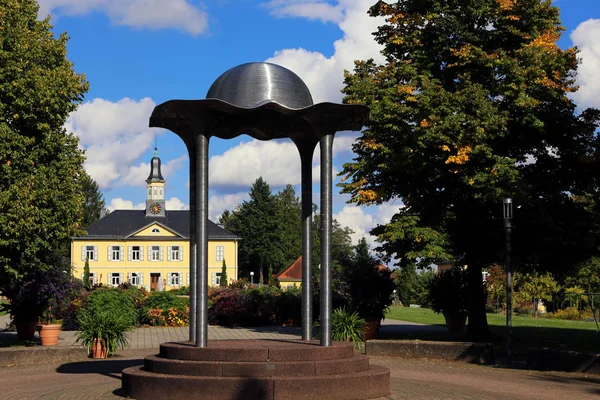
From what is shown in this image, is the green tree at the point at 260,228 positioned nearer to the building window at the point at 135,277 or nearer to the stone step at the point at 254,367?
the building window at the point at 135,277

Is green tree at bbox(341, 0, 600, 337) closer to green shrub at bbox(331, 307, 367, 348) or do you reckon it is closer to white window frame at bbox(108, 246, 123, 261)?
green shrub at bbox(331, 307, 367, 348)

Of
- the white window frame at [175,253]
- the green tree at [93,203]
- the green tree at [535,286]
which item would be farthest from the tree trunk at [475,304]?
the green tree at [93,203]

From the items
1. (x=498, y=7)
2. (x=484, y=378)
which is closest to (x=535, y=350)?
(x=484, y=378)

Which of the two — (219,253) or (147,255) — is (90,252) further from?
(219,253)

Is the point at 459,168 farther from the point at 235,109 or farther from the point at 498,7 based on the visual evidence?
the point at 235,109

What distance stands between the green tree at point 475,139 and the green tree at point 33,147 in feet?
27.8

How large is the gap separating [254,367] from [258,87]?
4.79 metres

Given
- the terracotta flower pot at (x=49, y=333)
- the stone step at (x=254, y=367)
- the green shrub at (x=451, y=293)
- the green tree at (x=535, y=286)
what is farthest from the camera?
the green tree at (x=535, y=286)

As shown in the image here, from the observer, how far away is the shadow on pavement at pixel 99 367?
16.1m

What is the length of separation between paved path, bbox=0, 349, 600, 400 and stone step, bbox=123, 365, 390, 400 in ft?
1.68

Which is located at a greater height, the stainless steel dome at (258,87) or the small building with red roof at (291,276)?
the stainless steel dome at (258,87)

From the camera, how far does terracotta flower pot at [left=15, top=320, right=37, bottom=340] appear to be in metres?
24.2

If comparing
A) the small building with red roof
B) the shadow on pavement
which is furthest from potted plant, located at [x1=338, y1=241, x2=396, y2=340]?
the small building with red roof

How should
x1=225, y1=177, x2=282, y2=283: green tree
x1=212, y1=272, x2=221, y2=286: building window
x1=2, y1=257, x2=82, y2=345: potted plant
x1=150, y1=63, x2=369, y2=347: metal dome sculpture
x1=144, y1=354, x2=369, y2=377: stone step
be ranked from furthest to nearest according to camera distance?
x1=225, y1=177, x2=282, y2=283: green tree < x1=212, y1=272, x2=221, y2=286: building window < x1=2, y1=257, x2=82, y2=345: potted plant < x1=150, y1=63, x2=369, y2=347: metal dome sculpture < x1=144, y1=354, x2=369, y2=377: stone step
